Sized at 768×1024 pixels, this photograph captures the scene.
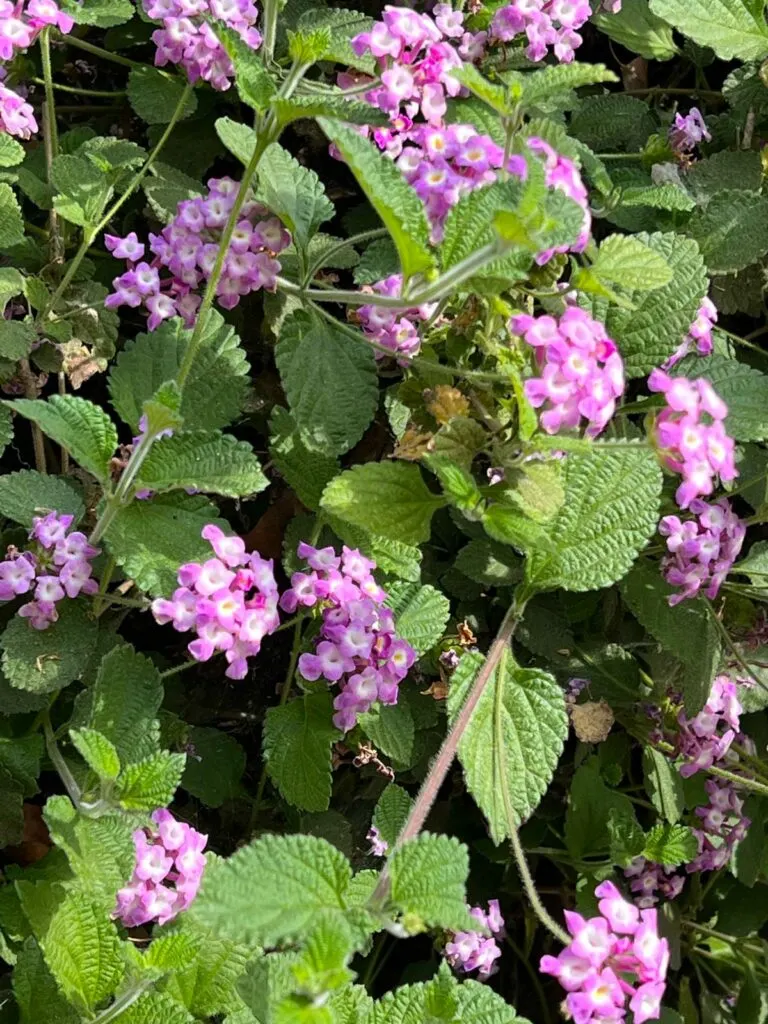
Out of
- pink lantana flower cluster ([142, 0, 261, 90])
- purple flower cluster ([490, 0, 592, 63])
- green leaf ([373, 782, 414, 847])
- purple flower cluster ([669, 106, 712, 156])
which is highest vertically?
pink lantana flower cluster ([142, 0, 261, 90])

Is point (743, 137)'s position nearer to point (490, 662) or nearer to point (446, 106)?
point (446, 106)

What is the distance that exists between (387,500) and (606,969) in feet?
2.11

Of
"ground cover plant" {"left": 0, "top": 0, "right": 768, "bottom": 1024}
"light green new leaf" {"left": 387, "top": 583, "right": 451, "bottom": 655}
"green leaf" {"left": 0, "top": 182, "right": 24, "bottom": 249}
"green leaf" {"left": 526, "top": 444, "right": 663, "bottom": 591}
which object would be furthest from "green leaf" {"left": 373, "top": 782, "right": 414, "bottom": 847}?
"green leaf" {"left": 0, "top": 182, "right": 24, "bottom": 249}

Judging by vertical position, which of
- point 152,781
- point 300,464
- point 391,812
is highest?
point 300,464

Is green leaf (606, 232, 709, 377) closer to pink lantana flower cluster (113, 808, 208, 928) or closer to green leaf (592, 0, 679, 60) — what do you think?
green leaf (592, 0, 679, 60)

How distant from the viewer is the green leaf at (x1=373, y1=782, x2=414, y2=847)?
5.83 ft

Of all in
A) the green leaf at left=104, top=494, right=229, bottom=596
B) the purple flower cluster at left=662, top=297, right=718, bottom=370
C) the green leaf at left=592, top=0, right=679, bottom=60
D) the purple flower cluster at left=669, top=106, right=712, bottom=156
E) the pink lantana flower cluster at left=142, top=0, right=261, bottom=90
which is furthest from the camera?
the green leaf at left=592, top=0, right=679, bottom=60

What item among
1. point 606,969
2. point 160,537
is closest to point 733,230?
point 160,537

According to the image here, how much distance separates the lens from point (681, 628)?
1.89m

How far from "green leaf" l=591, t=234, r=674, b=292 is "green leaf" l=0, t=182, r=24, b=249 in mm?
865

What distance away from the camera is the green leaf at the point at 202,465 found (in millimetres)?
1479

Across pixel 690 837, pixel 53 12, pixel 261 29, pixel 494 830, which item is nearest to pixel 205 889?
pixel 494 830

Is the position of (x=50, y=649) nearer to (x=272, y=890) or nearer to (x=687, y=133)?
(x=272, y=890)

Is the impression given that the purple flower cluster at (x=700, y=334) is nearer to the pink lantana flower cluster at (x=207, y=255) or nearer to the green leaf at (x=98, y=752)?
the pink lantana flower cluster at (x=207, y=255)
